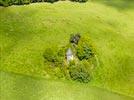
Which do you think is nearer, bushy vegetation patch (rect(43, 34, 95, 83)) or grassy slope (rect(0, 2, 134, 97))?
bushy vegetation patch (rect(43, 34, 95, 83))

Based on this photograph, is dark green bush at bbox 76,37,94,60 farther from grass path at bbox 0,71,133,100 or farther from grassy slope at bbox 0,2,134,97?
grass path at bbox 0,71,133,100

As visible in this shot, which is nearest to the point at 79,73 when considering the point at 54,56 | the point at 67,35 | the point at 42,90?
the point at 54,56

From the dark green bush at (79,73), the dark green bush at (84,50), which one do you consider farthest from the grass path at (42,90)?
the dark green bush at (84,50)

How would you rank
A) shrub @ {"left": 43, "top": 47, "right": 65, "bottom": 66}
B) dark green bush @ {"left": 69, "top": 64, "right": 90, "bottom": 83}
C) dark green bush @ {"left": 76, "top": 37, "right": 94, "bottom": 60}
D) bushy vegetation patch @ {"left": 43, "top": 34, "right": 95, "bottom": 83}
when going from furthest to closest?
dark green bush @ {"left": 76, "top": 37, "right": 94, "bottom": 60} < shrub @ {"left": 43, "top": 47, "right": 65, "bottom": 66} < bushy vegetation patch @ {"left": 43, "top": 34, "right": 95, "bottom": 83} < dark green bush @ {"left": 69, "top": 64, "right": 90, "bottom": 83}

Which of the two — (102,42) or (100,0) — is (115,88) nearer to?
(102,42)

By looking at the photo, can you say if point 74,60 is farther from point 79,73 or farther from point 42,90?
point 42,90

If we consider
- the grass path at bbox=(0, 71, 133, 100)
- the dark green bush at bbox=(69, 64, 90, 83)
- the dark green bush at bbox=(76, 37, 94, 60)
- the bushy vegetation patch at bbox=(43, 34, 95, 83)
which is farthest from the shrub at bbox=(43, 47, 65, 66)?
the grass path at bbox=(0, 71, 133, 100)

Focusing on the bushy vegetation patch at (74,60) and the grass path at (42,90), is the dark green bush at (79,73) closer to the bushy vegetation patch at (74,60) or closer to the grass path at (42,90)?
the bushy vegetation patch at (74,60)

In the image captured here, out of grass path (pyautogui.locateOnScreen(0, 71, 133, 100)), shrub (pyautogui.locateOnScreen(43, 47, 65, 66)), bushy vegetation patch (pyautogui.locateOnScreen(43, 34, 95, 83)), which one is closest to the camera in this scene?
grass path (pyautogui.locateOnScreen(0, 71, 133, 100))
